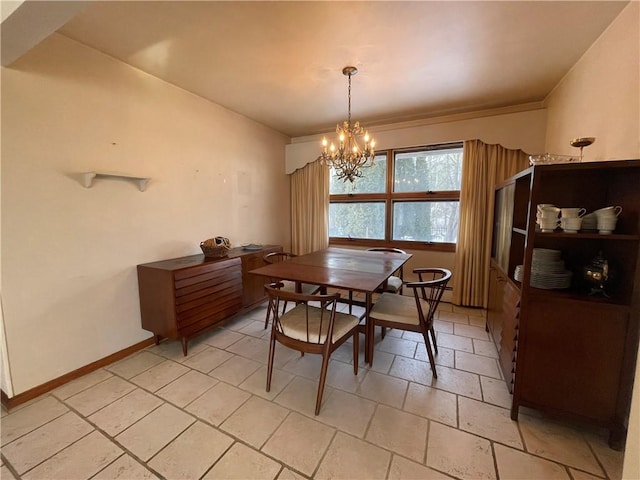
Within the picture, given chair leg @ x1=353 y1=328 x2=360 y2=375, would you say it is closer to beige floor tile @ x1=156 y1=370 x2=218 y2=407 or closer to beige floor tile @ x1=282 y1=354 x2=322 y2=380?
beige floor tile @ x1=282 y1=354 x2=322 y2=380

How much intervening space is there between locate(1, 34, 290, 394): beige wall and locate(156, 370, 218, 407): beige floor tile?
0.77m

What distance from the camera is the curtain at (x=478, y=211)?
10.6 ft

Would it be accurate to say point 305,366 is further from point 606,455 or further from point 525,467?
point 606,455

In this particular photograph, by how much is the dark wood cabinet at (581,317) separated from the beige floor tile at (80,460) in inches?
94.3

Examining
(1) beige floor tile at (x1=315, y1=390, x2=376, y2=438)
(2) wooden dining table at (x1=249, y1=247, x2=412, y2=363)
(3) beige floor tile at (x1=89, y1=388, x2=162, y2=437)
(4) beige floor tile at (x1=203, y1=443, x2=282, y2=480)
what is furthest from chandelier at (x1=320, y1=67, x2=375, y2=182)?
(3) beige floor tile at (x1=89, y1=388, x2=162, y2=437)

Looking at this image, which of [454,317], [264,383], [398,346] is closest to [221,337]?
[264,383]

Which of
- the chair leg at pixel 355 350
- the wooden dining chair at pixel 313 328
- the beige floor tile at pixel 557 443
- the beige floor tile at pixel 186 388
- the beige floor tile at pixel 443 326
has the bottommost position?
the beige floor tile at pixel 557 443

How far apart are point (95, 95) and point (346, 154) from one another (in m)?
2.12

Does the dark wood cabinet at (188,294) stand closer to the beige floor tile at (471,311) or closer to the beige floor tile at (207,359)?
the beige floor tile at (207,359)

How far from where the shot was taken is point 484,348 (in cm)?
247

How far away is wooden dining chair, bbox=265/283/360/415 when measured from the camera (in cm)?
170

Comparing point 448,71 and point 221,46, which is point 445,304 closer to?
point 448,71

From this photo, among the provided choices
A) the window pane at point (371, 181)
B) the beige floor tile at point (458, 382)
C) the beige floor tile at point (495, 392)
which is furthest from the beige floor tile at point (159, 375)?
the window pane at point (371, 181)

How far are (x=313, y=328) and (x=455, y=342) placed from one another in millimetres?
1606
